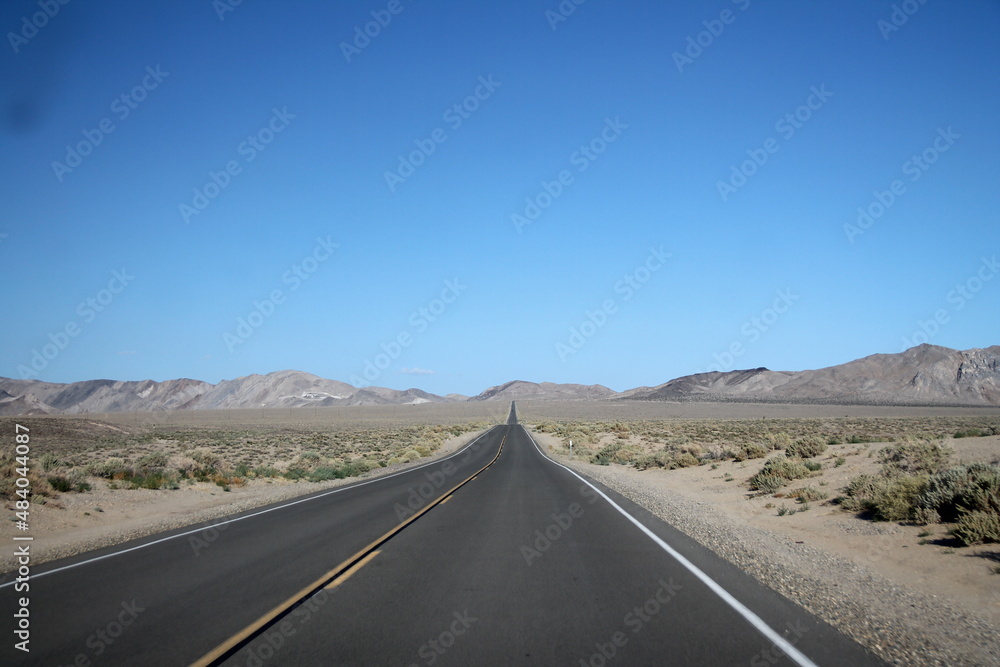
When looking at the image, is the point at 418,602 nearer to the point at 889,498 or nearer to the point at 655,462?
the point at 889,498

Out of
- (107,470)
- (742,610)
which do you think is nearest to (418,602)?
(742,610)

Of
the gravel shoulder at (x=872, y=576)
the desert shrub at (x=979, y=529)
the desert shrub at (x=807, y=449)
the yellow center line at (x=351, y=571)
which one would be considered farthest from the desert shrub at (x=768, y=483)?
the yellow center line at (x=351, y=571)

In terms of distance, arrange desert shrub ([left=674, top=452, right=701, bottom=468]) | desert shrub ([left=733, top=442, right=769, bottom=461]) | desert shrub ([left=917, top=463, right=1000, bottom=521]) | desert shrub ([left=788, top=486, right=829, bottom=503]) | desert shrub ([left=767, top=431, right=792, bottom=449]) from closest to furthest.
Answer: desert shrub ([left=917, top=463, right=1000, bottom=521]), desert shrub ([left=788, top=486, right=829, bottom=503]), desert shrub ([left=733, top=442, right=769, bottom=461]), desert shrub ([left=767, top=431, right=792, bottom=449]), desert shrub ([left=674, top=452, right=701, bottom=468])

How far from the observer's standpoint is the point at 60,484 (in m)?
17.8

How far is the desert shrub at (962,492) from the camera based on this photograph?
1027 centimetres

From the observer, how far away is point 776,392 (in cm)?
18575

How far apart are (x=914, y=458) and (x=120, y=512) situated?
2032 centimetres

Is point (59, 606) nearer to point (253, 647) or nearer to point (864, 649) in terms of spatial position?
point (253, 647)

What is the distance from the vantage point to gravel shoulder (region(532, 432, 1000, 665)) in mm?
6312

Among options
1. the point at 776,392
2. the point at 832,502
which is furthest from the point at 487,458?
the point at 776,392

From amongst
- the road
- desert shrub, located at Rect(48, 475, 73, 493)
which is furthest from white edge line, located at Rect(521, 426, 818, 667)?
desert shrub, located at Rect(48, 475, 73, 493)

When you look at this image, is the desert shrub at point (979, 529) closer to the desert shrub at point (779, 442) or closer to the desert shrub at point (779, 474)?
the desert shrub at point (779, 474)

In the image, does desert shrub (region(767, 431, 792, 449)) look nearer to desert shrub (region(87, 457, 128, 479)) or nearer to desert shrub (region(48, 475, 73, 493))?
desert shrub (region(87, 457, 128, 479))

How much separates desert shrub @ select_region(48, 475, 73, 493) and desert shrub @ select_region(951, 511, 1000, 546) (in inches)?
803
